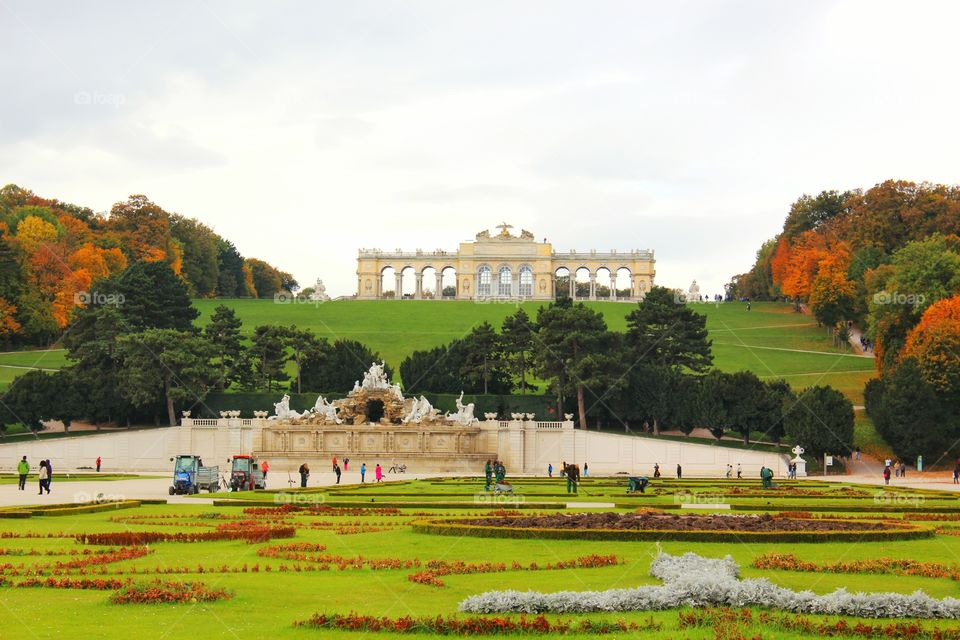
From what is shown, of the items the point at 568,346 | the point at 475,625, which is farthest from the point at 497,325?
the point at 475,625

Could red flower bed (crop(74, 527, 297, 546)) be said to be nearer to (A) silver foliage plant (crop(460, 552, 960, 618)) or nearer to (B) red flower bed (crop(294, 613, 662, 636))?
(B) red flower bed (crop(294, 613, 662, 636))

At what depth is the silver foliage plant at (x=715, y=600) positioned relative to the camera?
12266mm

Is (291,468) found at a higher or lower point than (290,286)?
lower

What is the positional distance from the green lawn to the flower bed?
0.98 ft

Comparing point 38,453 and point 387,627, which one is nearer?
point 387,627

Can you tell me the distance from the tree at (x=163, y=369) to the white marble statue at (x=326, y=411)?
6.66m

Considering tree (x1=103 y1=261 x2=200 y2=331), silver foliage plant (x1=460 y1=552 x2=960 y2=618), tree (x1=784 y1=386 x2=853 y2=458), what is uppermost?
tree (x1=103 y1=261 x2=200 y2=331)

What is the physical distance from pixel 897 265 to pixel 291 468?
3446 centimetres

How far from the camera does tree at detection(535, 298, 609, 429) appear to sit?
62656 mm

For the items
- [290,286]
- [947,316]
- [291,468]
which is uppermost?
[290,286]

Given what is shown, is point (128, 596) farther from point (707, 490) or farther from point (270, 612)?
point (707, 490)

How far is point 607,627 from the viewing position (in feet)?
38.5

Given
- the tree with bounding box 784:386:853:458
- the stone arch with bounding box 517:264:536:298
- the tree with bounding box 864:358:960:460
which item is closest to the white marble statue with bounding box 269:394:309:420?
the tree with bounding box 784:386:853:458

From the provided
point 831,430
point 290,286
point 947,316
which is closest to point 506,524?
point 831,430
